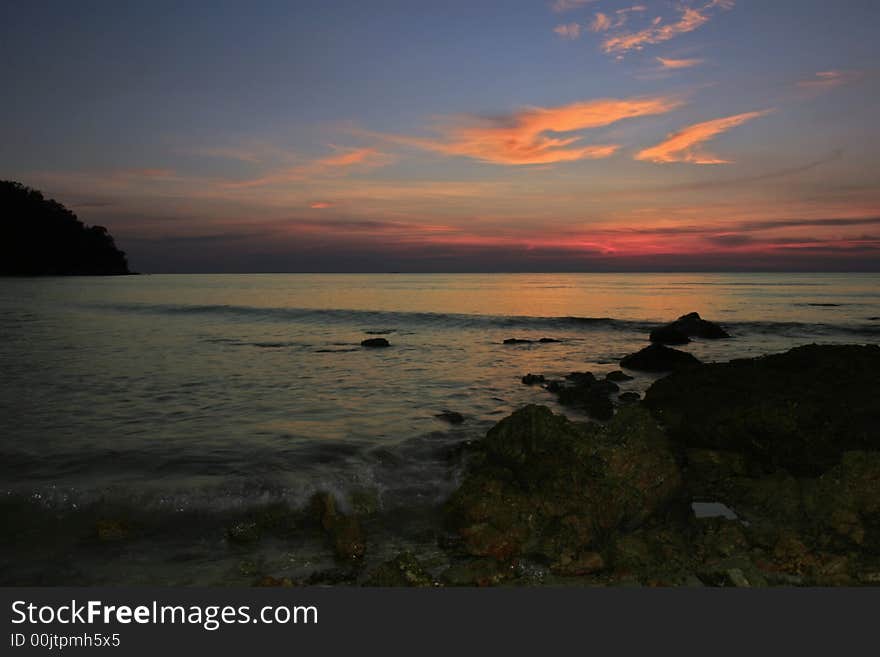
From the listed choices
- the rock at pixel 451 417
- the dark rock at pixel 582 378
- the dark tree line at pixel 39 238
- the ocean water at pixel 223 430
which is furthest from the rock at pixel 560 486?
the dark tree line at pixel 39 238

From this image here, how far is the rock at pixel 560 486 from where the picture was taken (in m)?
6.00

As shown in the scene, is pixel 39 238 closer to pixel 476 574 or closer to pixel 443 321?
pixel 443 321

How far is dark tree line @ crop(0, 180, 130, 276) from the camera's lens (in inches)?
5305

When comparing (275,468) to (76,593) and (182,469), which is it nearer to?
(182,469)

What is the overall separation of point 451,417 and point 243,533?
256 inches

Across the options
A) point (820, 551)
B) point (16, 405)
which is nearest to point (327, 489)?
point (820, 551)

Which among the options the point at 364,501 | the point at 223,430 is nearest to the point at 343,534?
the point at 364,501

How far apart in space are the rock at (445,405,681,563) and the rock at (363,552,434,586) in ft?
2.83

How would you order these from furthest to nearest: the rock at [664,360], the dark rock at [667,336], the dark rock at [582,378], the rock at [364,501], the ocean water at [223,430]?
the dark rock at [667,336]
the rock at [664,360]
the dark rock at [582,378]
the rock at [364,501]
the ocean water at [223,430]

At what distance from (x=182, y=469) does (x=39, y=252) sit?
554 feet

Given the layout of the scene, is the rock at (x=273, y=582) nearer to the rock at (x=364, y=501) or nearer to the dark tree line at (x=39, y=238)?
the rock at (x=364, y=501)

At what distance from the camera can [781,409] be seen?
26.6 ft

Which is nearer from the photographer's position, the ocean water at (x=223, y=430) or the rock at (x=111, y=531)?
the ocean water at (x=223, y=430)

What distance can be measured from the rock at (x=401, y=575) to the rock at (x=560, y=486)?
0.86m
